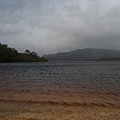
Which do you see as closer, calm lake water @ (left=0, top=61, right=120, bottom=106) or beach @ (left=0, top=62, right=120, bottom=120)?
beach @ (left=0, top=62, right=120, bottom=120)

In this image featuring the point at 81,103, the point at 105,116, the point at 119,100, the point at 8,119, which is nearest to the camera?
the point at 8,119

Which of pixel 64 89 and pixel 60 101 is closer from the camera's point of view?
pixel 60 101

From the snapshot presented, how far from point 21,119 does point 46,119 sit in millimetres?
1835

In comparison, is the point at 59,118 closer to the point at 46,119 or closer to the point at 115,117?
the point at 46,119

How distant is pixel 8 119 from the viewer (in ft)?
46.2

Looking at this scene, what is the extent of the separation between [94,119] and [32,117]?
4736 mm

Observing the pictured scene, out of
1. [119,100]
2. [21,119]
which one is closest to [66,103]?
[119,100]

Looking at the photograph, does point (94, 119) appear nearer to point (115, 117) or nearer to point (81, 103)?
point (115, 117)

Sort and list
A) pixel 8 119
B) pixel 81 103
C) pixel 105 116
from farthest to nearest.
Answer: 1. pixel 81 103
2. pixel 105 116
3. pixel 8 119

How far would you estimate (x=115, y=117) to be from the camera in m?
14.9

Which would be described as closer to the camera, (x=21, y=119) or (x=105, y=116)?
(x=21, y=119)

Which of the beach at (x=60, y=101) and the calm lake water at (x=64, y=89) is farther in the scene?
the calm lake water at (x=64, y=89)

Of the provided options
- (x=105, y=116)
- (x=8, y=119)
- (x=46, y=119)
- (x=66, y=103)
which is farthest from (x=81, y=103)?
(x=8, y=119)

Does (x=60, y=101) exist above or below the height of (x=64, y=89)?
above
